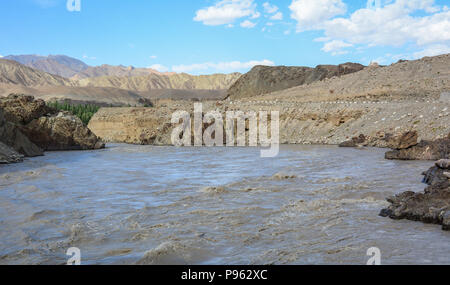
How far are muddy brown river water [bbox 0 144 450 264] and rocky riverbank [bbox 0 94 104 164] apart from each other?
20.9 feet

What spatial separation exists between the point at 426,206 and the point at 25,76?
7478 inches

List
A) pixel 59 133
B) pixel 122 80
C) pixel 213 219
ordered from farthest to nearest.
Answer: pixel 122 80 < pixel 59 133 < pixel 213 219

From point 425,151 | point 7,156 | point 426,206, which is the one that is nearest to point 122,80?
point 7,156

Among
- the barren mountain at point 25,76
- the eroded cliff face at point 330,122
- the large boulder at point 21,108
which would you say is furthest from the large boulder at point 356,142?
the barren mountain at point 25,76

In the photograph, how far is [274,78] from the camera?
6469cm

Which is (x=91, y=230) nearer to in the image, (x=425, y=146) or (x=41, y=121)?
(x=425, y=146)

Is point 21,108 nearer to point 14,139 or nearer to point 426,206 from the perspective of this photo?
point 14,139

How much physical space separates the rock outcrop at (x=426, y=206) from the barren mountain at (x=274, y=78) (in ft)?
186

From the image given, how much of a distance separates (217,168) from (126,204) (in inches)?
239

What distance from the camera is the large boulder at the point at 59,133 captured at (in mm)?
20138

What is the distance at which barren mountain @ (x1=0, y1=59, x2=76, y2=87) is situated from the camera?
170250mm

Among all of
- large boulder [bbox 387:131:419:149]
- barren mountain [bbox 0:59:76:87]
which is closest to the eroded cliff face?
large boulder [bbox 387:131:419:149]

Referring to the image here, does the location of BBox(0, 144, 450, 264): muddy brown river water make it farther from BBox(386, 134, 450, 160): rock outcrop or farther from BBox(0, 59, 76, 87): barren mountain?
BBox(0, 59, 76, 87): barren mountain

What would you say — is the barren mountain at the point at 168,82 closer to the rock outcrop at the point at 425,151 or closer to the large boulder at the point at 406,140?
the large boulder at the point at 406,140
